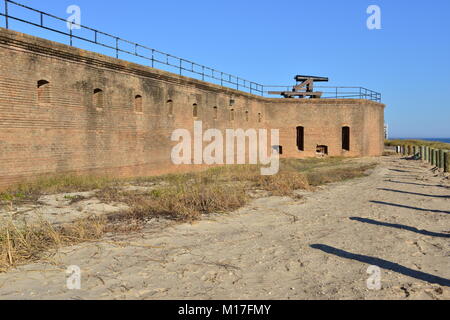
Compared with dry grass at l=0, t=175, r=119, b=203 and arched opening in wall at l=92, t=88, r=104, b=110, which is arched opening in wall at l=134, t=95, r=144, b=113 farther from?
dry grass at l=0, t=175, r=119, b=203

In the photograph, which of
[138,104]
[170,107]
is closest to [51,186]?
[138,104]

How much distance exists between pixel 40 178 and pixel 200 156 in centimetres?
1082

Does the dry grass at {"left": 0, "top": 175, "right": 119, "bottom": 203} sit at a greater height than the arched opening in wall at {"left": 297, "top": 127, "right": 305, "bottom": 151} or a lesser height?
lesser

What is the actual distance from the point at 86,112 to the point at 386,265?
11.6m

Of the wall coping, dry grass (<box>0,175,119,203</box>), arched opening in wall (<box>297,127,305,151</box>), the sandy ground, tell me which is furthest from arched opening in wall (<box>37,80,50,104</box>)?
arched opening in wall (<box>297,127,305,151</box>)

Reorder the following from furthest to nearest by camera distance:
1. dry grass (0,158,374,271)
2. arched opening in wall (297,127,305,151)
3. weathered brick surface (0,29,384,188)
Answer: arched opening in wall (297,127,305,151), weathered brick surface (0,29,384,188), dry grass (0,158,374,271)

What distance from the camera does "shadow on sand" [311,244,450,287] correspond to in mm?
4652

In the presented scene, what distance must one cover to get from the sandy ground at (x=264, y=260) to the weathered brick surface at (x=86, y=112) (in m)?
6.27

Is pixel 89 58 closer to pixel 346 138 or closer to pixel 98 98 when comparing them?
pixel 98 98

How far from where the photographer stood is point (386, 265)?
5.21 meters

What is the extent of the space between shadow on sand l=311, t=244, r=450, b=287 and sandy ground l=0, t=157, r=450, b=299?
0.01 metres

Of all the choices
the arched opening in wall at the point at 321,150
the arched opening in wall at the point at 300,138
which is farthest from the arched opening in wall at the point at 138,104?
the arched opening in wall at the point at 321,150
